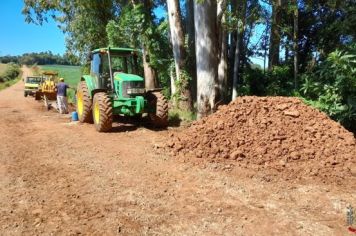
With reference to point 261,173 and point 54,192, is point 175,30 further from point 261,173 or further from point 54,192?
point 54,192

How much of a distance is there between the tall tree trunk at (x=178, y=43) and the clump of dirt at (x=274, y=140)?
3891 millimetres

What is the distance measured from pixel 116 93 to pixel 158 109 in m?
1.20

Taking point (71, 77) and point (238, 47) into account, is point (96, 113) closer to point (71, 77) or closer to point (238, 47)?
point (238, 47)

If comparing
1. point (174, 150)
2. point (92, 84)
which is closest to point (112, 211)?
point (174, 150)

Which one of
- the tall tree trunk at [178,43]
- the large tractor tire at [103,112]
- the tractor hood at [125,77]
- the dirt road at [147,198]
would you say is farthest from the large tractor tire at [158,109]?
the dirt road at [147,198]

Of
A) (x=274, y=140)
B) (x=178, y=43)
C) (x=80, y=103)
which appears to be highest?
(x=178, y=43)

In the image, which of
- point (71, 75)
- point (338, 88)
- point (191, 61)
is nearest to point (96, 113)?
point (191, 61)

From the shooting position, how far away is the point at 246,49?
47.5 feet

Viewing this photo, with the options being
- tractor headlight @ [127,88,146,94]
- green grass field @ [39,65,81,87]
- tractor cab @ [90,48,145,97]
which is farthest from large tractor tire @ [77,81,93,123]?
green grass field @ [39,65,81,87]

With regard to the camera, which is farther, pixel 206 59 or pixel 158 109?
pixel 206 59

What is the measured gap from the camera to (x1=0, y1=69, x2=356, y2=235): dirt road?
16.1ft

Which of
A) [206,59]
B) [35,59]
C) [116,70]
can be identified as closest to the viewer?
[206,59]

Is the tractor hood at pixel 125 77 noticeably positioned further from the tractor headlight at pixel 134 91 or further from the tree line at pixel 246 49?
the tree line at pixel 246 49

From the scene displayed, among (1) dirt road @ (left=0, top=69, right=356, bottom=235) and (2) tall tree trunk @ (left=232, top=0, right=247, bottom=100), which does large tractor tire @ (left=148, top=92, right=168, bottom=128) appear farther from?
(2) tall tree trunk @ (left=232, top=0, right=247, bottom=100)
